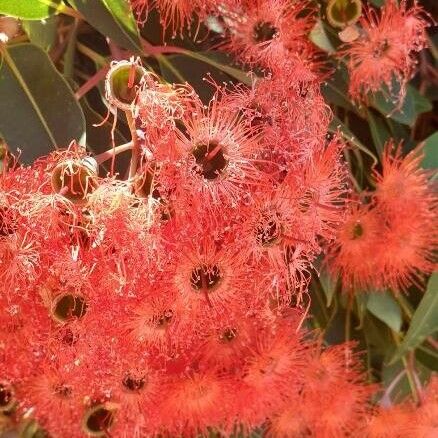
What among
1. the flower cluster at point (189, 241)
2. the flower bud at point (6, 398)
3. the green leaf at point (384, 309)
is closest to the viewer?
the flower cluster at point (189, 241)

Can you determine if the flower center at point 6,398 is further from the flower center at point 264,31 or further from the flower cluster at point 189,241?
the flower center at point 264,31

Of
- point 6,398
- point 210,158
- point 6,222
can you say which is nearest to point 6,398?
point 6,398

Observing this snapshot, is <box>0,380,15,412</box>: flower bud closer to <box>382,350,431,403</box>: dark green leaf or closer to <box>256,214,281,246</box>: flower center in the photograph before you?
<box>256,214,281,246</box>: flower center

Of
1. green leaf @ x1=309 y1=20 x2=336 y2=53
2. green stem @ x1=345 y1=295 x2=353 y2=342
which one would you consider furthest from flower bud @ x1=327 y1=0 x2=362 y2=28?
green stem @ x1=345 y1=295 x2=353 y2=342

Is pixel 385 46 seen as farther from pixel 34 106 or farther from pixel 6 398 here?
pixel 6 398

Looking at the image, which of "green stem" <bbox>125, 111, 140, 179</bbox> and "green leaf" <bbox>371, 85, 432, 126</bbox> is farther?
"green leaf" <bbox>371, 85, 432, 126</bbox>

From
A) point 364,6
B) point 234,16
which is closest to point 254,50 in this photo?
point 234,16

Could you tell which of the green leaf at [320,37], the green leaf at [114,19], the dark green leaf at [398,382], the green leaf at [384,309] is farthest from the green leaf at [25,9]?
the dark green leaf at [398,382]
